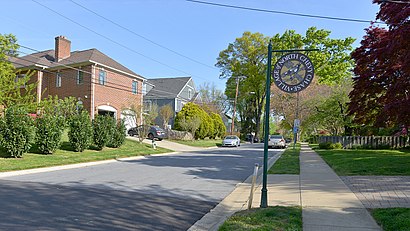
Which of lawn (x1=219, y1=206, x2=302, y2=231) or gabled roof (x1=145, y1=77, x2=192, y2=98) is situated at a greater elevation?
gabled roof (x1=145, y1=77, x2=192, y2=98)

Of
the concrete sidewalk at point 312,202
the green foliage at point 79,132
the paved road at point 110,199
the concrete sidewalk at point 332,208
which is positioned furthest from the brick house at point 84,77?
the concrete sidewalk at point 332,208

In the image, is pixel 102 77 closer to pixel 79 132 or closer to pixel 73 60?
pixel 73 60

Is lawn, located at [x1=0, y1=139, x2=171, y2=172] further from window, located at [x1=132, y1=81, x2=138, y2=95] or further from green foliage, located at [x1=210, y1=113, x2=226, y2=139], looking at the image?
green foliage, located at [x1=210, y1=113, x2=226, y2=139]

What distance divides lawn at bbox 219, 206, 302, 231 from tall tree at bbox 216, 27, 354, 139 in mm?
30271

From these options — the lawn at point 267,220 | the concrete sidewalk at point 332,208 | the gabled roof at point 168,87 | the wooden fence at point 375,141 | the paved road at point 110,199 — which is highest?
the gabled roof at point 168,87

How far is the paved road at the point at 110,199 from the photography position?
19.1 ft

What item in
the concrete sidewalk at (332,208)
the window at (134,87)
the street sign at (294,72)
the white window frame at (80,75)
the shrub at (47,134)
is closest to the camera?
the concrete sidewalk at (332,208)

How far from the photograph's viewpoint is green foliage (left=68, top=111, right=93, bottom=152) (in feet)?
64.0

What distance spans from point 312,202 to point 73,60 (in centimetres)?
3056

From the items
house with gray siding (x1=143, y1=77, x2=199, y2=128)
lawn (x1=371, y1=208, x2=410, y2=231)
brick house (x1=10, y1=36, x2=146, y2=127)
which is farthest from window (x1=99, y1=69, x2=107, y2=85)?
lawn (x1=371, y1=208, x2=410, y2=231)

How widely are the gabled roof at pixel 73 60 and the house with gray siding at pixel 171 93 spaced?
16.1 m

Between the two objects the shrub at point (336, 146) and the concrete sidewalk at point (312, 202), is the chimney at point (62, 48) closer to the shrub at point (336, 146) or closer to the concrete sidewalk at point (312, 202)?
the shrub at point (336, 146)

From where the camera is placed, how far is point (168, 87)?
2174 inches

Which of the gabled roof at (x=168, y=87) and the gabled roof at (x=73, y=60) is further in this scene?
the gabled roof at (x=168, y=87)
